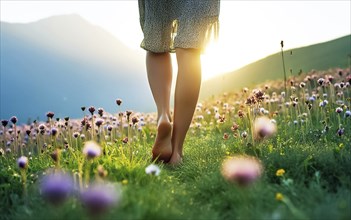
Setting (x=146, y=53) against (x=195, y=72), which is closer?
(x=195, y=72)

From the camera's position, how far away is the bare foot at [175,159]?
4214 millimetres

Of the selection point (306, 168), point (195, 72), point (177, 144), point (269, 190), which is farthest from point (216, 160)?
point (269, 190)

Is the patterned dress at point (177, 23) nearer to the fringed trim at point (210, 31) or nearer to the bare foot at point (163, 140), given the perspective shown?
the fringed trim at point (210, 31)

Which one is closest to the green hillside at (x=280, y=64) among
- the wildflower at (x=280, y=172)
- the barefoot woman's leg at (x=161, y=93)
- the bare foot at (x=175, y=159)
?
the barefoot woman's leg at (x=161, y=93)

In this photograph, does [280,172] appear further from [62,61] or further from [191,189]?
[62,61]

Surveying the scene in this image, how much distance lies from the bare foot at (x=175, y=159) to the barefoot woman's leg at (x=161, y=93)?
1.6 inches

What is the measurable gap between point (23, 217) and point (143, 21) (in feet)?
8.69

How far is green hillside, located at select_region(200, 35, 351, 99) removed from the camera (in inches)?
1333

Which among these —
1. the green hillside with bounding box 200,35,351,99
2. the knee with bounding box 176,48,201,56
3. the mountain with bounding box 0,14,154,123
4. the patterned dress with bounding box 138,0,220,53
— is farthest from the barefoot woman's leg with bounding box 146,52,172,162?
the mountain with bounding box 0,14,154,123

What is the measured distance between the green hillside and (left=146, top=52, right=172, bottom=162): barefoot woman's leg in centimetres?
2859

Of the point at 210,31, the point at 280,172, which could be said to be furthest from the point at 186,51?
the point at 280,172

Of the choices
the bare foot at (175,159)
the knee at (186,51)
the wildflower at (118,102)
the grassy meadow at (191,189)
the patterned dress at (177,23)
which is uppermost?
the patterned dress at (177,23)

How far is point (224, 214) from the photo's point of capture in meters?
2.57

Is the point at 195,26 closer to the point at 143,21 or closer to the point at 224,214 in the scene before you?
the point at 143,21
